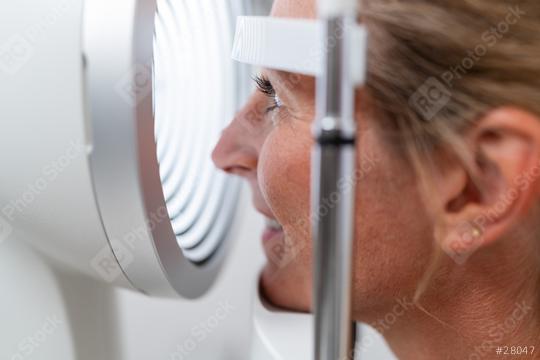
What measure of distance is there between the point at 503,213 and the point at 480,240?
3 centimetres

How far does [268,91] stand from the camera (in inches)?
29.9

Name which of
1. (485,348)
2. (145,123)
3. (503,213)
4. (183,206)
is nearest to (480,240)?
(503,213)

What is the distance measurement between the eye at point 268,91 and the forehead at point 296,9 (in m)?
0.09

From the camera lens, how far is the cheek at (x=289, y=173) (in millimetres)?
672

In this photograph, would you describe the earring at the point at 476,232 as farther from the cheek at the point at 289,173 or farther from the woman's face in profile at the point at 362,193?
the cheek at the point at 289,173

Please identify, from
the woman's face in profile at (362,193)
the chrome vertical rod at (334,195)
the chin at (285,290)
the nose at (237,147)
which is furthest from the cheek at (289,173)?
the chin at (285,290)

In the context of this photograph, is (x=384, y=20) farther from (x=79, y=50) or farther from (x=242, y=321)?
(x=242, y=321)

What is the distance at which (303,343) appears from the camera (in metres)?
0.99

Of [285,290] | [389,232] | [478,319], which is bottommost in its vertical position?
[285,290]

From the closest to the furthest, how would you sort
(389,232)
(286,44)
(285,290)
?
(286,44), (389,232), (285,290)

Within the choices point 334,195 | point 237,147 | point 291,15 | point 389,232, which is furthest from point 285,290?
point 334,195

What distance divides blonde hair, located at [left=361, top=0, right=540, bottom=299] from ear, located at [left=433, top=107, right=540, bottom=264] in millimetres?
15

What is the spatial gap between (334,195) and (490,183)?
0.68ft

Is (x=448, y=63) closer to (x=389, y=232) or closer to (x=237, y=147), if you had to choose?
(x=389, y=232)
